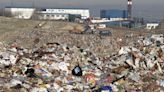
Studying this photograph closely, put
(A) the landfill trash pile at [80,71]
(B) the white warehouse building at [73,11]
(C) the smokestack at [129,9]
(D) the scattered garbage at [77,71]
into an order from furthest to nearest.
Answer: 1. (C) the smokestack at [129,9]
2. (B) the white warehouse building at [73,11]
3. (D) the scattered garbage at [77,71]
4. (A) the landfill trash pile at [80,71]

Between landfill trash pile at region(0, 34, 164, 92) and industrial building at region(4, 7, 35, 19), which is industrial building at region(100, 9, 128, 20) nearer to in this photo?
industrial building at region(4, 7, 35, 19)

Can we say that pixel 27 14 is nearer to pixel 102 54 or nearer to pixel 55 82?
pixel 102 54

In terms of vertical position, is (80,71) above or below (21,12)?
above

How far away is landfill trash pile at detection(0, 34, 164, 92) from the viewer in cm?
1381

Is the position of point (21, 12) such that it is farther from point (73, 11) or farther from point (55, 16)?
point (73, 11)

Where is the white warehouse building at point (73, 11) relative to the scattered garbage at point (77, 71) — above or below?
below

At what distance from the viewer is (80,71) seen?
15844mm

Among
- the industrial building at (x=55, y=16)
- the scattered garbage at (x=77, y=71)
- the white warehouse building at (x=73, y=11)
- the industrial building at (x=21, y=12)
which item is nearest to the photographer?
the scattered garbage at (x=77, y=71)

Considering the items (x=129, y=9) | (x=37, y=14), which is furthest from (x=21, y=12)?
(x=129, y=9)

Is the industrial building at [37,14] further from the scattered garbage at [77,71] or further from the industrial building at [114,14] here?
the scattered garbage at [77,71]

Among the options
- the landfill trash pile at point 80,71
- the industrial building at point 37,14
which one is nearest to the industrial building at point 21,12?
the industrial building at point 37,14

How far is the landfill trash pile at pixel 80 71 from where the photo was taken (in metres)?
13.8

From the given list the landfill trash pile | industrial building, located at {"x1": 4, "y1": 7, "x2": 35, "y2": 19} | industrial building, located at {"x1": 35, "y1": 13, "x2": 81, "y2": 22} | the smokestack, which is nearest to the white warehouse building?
industrial building, located at {"x1": 35, "y1": 13, "x2": 81, "y2": 22}

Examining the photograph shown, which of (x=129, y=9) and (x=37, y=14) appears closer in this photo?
(x=37, y=14)
